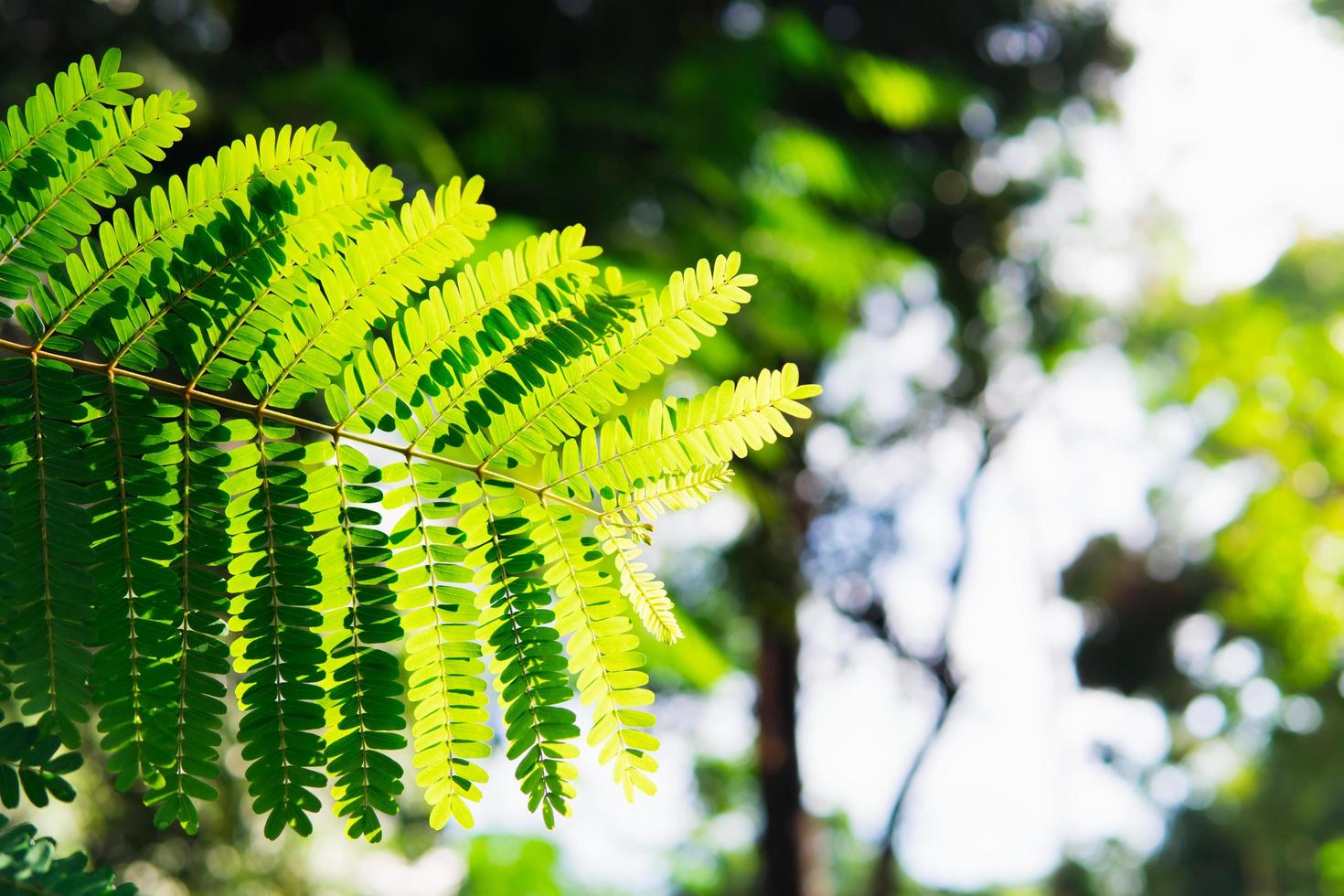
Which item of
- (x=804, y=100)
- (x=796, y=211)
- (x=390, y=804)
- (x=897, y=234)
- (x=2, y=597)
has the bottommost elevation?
(x=897, y=234)

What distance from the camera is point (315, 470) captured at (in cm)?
65

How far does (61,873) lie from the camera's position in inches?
20.3

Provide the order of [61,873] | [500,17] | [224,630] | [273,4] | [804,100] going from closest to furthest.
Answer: [61,873] < [224,630] < [273,4] < [500,17] < [804,100]

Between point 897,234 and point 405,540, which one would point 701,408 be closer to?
point 405,540

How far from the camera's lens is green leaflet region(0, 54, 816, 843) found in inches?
23.9

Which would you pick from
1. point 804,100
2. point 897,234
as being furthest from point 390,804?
point 897,234

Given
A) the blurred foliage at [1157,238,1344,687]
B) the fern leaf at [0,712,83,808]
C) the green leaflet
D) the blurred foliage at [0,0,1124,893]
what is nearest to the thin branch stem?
the green leaflet

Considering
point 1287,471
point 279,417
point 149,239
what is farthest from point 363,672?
point 1287,471

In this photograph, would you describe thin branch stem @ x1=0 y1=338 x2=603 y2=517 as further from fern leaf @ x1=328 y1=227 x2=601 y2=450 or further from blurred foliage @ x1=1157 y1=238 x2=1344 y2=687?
blurred foliage @ x1=1157 y1=238 x2=1344 y2=687

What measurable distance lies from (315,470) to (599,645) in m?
0.21

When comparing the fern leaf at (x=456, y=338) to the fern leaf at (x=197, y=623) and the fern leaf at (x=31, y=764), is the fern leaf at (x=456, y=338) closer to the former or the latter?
the fern leaf at (x=197, y=623)

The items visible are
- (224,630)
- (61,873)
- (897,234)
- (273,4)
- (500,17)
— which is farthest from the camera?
(897,234)

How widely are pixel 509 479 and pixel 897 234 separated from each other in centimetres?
668

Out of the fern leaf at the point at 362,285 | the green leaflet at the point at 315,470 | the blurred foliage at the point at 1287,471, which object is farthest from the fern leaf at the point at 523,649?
the blurred foliage at the point at 1287,471
